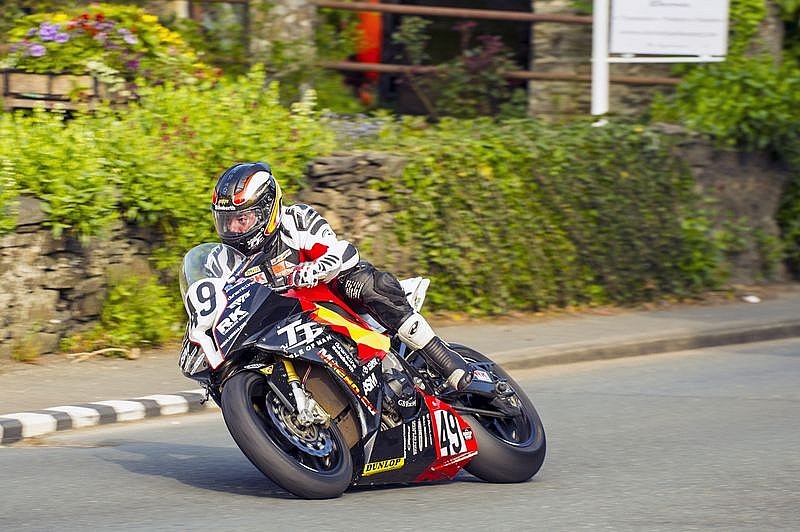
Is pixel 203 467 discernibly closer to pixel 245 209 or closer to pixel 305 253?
pixel 305 253

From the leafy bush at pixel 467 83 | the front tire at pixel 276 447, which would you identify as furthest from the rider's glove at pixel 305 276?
the leafy bush at pixel 467 83

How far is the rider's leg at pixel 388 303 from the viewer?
22.2 feet

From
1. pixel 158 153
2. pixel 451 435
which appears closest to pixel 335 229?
pixel 158 153

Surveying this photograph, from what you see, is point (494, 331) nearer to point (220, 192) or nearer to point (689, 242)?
point (689, 242)

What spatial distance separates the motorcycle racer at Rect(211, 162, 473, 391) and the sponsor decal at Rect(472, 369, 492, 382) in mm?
80

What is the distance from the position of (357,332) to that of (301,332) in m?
0.35

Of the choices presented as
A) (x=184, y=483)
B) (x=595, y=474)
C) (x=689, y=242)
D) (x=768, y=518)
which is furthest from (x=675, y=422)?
(x=689, y=242)

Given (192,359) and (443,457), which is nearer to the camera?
(192,359)

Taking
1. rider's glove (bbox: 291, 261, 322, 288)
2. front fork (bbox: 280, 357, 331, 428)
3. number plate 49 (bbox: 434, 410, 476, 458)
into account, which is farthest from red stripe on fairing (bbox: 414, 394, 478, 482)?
rider's glove (bbox: 291, 261, 322, 288)

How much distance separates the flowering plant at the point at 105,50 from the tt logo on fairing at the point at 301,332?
22.8 ft

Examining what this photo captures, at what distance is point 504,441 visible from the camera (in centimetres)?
717

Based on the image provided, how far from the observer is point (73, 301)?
10914 millimetres

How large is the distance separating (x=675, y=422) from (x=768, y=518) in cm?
272

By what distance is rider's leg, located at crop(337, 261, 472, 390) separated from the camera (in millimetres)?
6758
